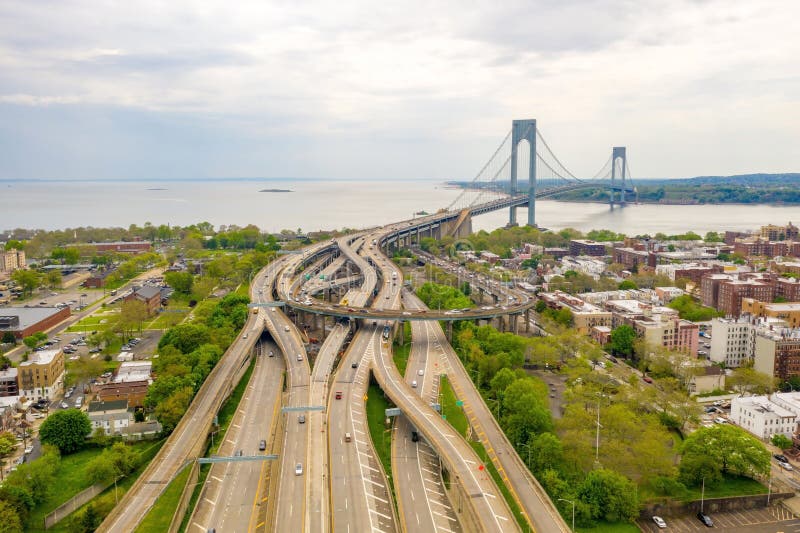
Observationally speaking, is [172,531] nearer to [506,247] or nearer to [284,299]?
[284,299]

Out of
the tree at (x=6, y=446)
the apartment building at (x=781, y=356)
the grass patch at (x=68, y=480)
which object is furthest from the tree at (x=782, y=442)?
the tree at (x=6, y=446)

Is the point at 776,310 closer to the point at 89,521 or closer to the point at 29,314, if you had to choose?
the point at 89,521

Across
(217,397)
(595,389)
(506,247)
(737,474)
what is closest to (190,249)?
(506,247)

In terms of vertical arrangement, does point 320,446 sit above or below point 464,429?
above

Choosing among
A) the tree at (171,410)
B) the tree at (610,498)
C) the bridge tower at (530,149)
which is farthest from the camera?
the bridge tower at (530,149)

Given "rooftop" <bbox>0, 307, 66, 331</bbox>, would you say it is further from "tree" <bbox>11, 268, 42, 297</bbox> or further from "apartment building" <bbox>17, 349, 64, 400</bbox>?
"apartment building" <bbox>17, 349, 64, 400</bbox>

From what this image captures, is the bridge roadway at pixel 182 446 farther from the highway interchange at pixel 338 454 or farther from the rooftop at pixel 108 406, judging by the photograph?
the rooftop at pixel 108 406

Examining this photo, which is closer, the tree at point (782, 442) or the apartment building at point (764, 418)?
the tree at point (782, 442)

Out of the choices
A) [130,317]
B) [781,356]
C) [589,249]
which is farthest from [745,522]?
[589,249]
